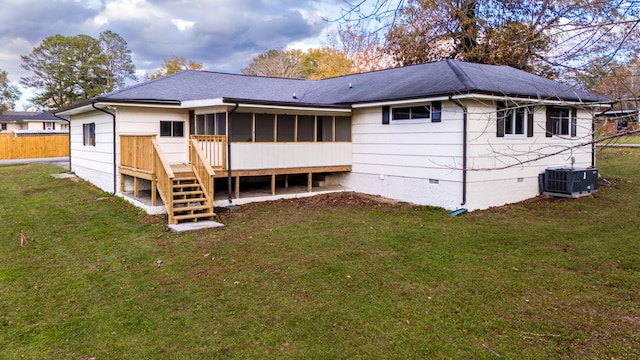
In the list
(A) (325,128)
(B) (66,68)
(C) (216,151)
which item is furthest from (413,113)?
(B) (66,68)

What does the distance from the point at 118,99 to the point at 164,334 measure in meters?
8.39

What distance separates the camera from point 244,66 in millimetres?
42594

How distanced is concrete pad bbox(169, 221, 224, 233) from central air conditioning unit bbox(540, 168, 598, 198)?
9.14 meters

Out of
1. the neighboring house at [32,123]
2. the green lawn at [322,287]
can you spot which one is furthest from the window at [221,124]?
the neighboring house at [32,123]

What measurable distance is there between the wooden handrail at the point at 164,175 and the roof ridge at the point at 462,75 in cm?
683

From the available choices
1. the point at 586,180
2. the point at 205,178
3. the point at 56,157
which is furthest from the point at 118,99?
the point at 56,157

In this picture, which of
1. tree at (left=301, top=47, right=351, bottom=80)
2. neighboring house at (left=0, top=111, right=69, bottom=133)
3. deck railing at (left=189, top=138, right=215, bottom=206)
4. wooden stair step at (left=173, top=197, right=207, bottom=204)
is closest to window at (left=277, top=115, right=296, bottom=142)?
deck railing at (left=189, top=138, right=215, bottom=206)

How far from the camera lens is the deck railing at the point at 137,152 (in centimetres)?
980

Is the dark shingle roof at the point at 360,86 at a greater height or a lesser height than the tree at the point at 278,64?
lesser

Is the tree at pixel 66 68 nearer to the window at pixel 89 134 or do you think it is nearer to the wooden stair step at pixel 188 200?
the window at pixel 89 134

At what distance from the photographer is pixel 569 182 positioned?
11617 millimetres

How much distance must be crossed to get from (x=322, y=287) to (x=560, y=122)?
10596mm

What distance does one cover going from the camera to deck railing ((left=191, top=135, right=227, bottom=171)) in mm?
10734

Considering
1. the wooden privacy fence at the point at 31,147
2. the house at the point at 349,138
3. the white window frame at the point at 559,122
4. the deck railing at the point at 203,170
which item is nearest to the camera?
the deck railing at the point at 203,170
